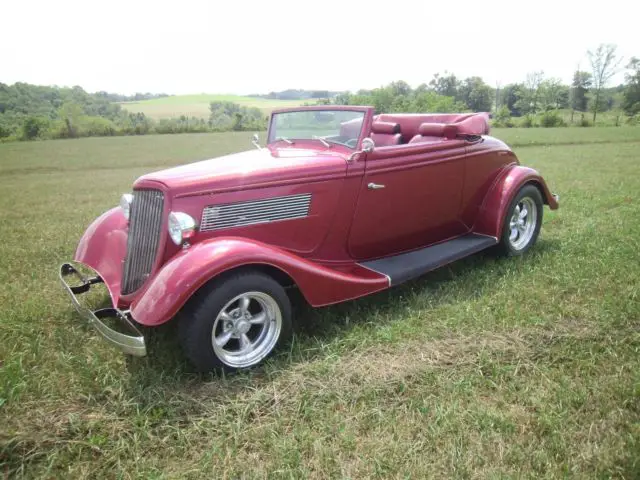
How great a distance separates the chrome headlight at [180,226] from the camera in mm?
2984

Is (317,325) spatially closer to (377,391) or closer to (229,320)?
(229,320)

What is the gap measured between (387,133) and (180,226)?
2.88 m

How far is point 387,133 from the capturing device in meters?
5.01

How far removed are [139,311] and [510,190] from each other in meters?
3.86

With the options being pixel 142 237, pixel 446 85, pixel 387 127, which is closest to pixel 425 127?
pixel 387 127

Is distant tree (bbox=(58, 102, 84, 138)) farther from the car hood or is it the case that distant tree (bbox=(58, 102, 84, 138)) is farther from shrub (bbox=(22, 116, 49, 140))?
the car hood

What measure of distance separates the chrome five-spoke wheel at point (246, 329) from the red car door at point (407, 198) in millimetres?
1062

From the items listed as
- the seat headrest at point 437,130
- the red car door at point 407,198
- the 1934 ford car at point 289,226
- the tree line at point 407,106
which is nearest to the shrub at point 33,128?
the tree line at point 407,106

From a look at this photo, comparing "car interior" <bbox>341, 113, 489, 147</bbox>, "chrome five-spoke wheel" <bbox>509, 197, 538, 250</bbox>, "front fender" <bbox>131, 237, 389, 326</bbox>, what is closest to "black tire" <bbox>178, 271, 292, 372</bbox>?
"front fender" <bbox>131, 237, 389, 326</bbox>

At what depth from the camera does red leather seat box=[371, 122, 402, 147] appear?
16.1 feet

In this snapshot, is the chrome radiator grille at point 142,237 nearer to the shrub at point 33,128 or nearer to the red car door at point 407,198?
the red car door at point 407,198

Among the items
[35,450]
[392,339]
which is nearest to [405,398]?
[392,339]

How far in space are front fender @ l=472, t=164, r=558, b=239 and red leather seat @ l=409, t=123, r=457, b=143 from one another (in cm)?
84

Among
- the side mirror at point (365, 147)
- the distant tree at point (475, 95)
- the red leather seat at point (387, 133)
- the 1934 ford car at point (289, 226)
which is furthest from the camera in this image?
the distant tree at point (475, 95)
